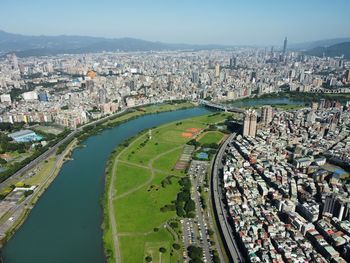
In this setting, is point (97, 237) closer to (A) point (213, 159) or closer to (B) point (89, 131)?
(A) point (213, 159)

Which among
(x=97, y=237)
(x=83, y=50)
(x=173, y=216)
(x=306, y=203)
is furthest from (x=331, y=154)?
(x=83, y=50)

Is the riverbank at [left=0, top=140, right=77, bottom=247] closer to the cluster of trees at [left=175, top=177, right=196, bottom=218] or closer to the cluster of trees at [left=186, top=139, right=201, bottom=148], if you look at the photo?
the cluster of trees at [left=175, top=177, right=196, bottom=218]

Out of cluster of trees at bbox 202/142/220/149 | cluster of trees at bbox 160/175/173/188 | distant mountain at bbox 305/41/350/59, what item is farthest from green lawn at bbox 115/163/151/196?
distant mountain at bbox 305/41/350/59

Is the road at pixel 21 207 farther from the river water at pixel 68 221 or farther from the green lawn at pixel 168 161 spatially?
the green lawn at pixel 168 161

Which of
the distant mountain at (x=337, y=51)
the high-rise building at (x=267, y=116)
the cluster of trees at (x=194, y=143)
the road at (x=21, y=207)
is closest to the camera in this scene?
the road at (x=21, y=207)

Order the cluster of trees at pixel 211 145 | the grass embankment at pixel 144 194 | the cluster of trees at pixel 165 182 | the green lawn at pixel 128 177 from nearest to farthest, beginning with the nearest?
the grass embankment at pixel 144 194 < the green lawn at pixel 128 177 < the cluster of trees at pixel 165 182 < the cluster of trees at pixel 211 145

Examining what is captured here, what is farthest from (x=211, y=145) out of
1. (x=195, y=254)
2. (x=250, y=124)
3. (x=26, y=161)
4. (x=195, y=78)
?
(x=195, y=78)

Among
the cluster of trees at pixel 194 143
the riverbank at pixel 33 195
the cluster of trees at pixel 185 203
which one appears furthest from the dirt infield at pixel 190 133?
the cluster of trees at pixel 185 203

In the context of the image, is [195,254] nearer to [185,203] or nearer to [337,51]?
[185,203]
